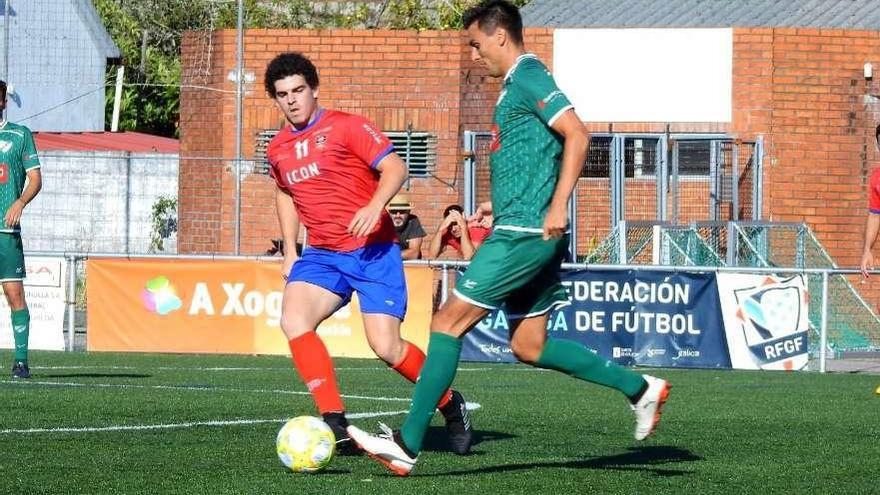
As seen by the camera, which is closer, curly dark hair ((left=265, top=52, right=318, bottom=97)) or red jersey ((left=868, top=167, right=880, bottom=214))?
curly dark hair ((left=265, top=52, right=318, bottom=97))

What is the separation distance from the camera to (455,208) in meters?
18.7

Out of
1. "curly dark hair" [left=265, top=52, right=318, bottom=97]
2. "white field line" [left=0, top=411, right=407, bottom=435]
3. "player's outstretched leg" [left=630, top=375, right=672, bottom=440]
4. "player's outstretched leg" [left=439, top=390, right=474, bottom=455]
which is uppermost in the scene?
"curly dark hair" [left=265, top=52, right=318, bottom=97]

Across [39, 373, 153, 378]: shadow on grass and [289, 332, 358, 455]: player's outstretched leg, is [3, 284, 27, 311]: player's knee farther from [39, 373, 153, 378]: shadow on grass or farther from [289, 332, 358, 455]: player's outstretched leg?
[289, 332, 358, 455]: player's outstretched leg

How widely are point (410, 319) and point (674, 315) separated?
2792 millimetres

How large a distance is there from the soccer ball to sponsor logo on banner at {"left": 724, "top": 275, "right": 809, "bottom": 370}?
1038 centimetres

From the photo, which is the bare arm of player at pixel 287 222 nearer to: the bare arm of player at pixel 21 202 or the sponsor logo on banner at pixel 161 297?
the bare arm of player at pixel 21 202

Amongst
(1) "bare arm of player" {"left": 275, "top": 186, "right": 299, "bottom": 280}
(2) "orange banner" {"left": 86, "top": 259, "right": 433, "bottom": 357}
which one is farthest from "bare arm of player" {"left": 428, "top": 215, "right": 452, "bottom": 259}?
(1) "bare arm of player" {"left": 275, "top": 186, "right": 299, "bottom": 280}

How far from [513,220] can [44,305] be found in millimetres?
12402

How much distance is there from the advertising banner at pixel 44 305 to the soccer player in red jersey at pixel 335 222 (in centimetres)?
1065

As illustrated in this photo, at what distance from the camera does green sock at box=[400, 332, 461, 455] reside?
6.96 m

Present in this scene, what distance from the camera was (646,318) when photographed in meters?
17.2

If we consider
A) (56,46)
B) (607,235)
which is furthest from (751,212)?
(56,46)

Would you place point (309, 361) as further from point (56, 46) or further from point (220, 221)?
point (56, 46)

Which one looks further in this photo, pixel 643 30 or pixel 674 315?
pixel 643 30
